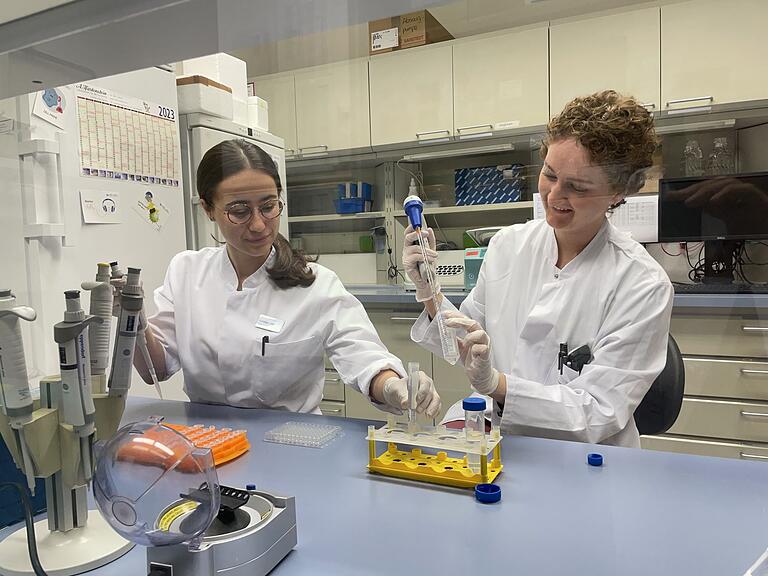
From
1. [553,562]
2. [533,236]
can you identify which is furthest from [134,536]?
[533,236]

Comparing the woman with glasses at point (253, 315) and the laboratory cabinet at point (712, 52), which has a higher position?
the laboratory cabinet at point (712, 52)

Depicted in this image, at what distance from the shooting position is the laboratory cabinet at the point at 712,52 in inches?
34.4

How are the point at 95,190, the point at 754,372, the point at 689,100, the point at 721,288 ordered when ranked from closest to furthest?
the point at 689,100 < the point at 721,288 < the point at 95,190 < the point at 754,372

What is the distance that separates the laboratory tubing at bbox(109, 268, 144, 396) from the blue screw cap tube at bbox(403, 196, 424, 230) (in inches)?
19.8

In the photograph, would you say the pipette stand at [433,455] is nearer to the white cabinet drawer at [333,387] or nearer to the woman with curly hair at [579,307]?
the woman with curly hair at [579,307]

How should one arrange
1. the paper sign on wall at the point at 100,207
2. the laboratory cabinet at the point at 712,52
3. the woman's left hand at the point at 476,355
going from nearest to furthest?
the laboratory cabinet at the point at 712,52 → the woman's left hand at the point at 476,355 → the paper sign on wall at the point at 100,207

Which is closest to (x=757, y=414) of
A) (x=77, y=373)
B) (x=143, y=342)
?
(x=143, y=342)

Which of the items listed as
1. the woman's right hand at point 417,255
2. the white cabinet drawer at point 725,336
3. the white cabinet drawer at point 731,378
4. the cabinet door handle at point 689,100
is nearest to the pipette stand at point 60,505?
the woman's right hand at point 417,255

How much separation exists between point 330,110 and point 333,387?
0.64 m

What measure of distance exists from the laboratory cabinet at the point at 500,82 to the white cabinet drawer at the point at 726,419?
46.2 inches

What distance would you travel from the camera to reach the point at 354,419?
1.07m

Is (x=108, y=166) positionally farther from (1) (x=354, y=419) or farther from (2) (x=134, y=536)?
(2) (x=134, y=536)

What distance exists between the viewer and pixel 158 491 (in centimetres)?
56

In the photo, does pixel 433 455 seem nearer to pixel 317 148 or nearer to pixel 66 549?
pixel 66 549
